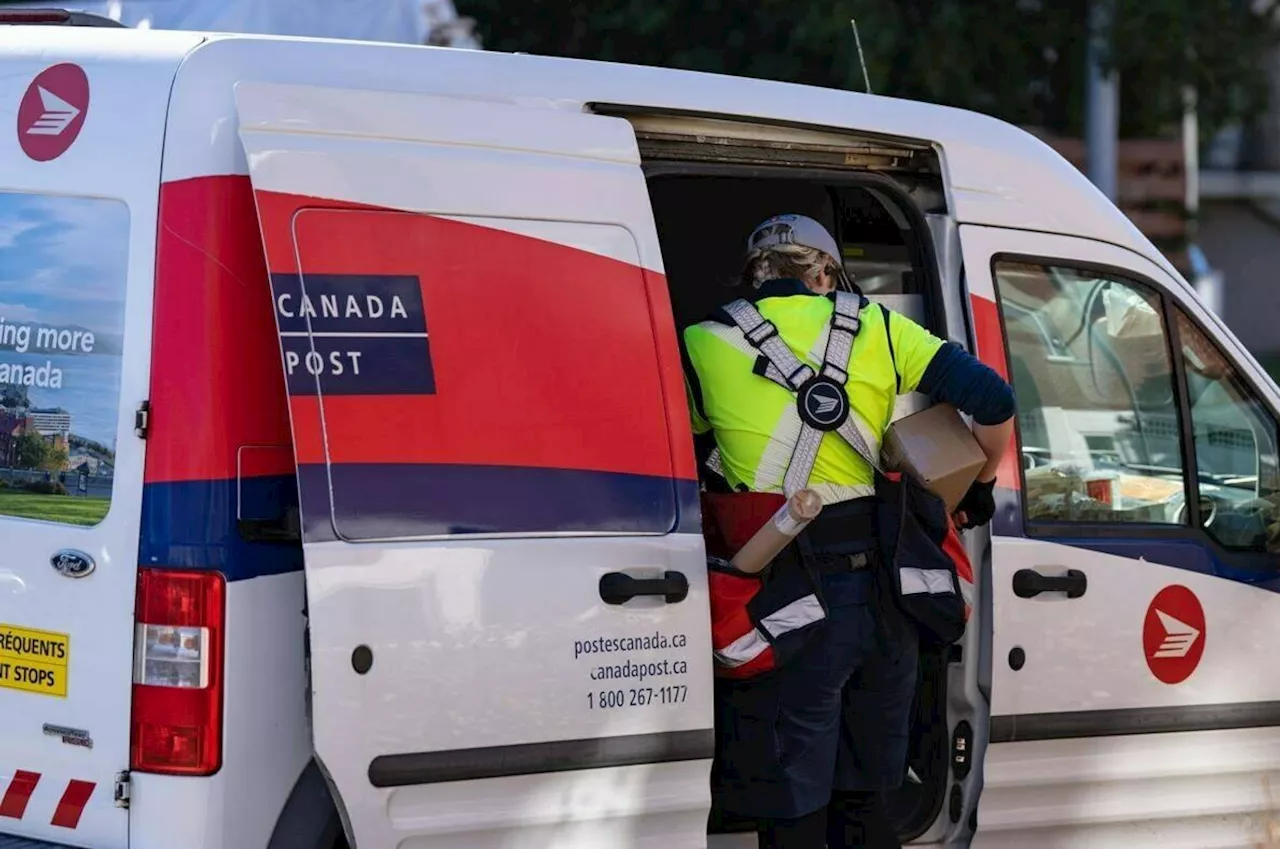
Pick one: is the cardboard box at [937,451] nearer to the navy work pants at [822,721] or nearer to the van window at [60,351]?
the navy work pants at [822,721]

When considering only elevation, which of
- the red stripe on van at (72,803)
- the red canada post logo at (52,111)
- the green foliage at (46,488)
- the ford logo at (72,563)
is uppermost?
the red canada post logo at (52,111)

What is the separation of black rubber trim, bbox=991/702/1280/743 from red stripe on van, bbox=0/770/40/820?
6.75 feet

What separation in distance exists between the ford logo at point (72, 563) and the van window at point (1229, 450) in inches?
106

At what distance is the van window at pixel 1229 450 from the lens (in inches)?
170

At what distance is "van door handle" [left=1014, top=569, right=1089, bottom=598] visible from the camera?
154 inches

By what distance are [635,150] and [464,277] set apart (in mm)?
489

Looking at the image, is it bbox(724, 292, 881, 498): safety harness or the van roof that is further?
bbox(724, 292, 881, 498): safety harness

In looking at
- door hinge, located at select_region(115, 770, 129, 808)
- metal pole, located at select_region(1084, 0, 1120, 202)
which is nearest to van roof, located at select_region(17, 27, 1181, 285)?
door hinge, located at select_region(115, 770, 129, 808)

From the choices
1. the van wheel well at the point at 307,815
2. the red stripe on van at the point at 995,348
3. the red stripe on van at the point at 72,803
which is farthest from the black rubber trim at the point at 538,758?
the red stripe on van at the point at 995,348

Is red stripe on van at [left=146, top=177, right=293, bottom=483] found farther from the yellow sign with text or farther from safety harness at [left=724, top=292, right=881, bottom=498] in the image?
safety harness at [left=724, top=292, right=881, bottom=498]

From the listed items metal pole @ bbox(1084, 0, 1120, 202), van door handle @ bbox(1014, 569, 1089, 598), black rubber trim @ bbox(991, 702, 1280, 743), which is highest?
metal pole @ bbox(1084, 0, 1120, 202)

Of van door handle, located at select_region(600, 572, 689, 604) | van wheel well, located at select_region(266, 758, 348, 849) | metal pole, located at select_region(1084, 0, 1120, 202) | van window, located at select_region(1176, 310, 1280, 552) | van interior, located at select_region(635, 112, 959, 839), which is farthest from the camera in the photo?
metal pole, located at select_region(1084, 0, 1120, 202)

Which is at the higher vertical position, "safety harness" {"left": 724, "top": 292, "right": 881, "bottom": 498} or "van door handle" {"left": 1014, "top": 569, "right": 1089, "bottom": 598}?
"safety harness" {"left": 724, "top": 292, "right": 881, "bottom": 498}

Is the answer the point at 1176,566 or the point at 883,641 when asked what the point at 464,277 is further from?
the point at 1176,566
